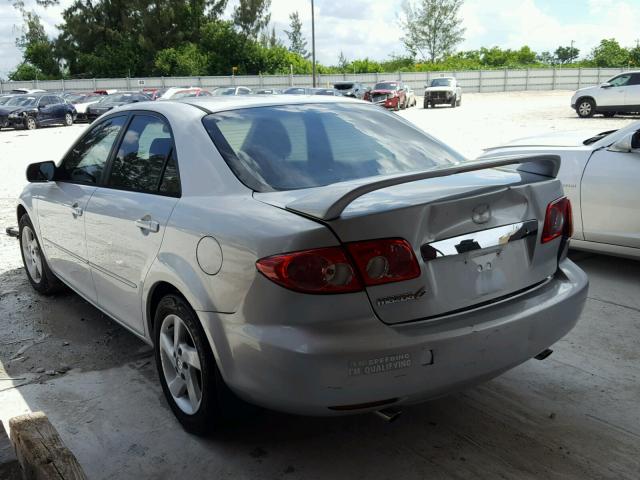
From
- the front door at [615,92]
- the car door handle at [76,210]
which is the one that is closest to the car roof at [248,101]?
the car door handle at [76,210]

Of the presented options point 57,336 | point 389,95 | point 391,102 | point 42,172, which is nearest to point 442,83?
point 389,95

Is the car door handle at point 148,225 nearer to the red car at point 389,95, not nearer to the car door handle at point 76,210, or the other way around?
the car door handle at point 76,210

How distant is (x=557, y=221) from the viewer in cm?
302

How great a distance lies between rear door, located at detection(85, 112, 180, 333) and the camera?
3186 millimetres

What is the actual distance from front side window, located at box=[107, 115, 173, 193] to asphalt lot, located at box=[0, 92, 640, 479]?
3.81 ft

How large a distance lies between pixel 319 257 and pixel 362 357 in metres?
0.40

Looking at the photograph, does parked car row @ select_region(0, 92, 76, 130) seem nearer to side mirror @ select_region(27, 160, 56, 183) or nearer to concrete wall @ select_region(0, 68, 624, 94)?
side mirror @ select_region(27, 160, 56, 183)

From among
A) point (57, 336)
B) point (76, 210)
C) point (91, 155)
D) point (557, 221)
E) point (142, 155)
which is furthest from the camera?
point (57, 336)

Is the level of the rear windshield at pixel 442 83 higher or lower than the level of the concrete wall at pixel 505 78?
lower

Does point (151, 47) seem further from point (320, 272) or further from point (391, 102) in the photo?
point (320, 272)

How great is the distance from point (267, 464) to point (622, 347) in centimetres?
248

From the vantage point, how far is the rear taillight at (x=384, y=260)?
2.37m

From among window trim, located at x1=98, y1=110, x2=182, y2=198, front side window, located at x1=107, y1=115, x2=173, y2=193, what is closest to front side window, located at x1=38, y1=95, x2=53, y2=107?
window trim, located at x1=98, y1=110, x2=182, y2=198

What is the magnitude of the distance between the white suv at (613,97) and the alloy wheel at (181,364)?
23784 mm
